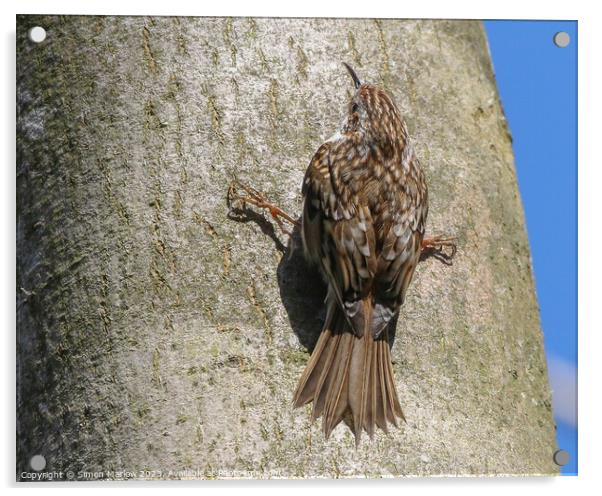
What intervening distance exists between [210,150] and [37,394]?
79cm

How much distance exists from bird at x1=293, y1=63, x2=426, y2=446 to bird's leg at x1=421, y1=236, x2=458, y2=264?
0.01m

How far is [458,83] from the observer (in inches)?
103

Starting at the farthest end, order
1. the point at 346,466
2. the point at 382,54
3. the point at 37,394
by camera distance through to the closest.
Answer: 1. the point at 382,54
2. the point at 37,394
3. the point at 346,466

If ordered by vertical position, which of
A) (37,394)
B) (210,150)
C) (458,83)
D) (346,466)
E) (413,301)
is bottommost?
(346,466)

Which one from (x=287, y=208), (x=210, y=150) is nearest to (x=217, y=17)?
(x=210, y=150)

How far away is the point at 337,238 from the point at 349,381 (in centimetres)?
39

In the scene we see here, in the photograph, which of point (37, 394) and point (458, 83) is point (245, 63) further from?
point (37, 394)

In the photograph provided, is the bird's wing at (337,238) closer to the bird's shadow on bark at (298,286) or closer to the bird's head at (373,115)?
the bird's shadow on bark at (298,286)

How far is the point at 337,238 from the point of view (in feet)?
7.87

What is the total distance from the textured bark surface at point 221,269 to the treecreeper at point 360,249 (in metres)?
0.04

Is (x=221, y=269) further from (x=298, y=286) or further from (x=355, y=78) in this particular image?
(x=355, y=78)

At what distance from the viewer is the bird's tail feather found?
7.20 ft

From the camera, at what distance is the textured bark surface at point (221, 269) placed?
7.14ft

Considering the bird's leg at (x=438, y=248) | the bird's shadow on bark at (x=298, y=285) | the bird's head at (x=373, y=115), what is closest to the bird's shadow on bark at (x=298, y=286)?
the bird's shadow on bark at (x=298, y=285)
